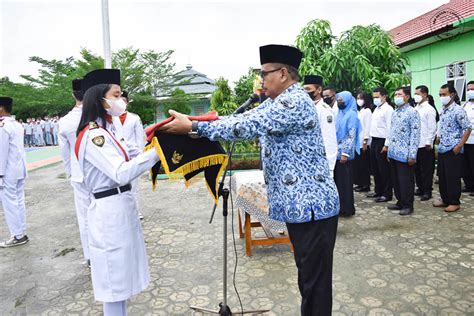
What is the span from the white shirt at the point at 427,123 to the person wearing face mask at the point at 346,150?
1495 mm

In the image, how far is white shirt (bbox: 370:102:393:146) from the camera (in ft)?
21.3

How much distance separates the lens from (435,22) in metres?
11.8

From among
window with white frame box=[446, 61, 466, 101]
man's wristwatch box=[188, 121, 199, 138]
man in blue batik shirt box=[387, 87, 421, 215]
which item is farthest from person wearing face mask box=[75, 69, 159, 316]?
window with white frame box=[446, 61, 466, 101]

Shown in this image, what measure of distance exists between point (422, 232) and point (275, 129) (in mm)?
3668

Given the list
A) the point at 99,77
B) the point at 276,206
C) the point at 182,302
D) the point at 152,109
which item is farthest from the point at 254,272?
the point at 152,109

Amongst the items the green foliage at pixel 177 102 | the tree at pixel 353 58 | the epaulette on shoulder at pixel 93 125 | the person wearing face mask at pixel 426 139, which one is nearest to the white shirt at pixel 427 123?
the person wearing face mask at pixel 426 139

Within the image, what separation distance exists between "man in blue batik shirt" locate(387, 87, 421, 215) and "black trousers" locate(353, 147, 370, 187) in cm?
143

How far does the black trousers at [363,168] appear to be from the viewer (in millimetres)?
7316

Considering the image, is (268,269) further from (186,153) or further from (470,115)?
(470,115)

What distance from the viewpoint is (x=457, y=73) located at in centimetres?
1164

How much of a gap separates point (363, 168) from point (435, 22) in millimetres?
7203

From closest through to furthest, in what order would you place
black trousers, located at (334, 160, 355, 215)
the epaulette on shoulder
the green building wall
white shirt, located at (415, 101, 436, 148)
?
the epaulette on shoulder, black trousers, located at (334, 160, 355, 215), white shirt, located at (415, 101, 436, 148), the green building wall

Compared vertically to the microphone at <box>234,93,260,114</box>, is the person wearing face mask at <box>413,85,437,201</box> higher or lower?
lower

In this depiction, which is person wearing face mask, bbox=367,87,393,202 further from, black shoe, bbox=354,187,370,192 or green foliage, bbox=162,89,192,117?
green foliage, bbox=162,89,192,117
